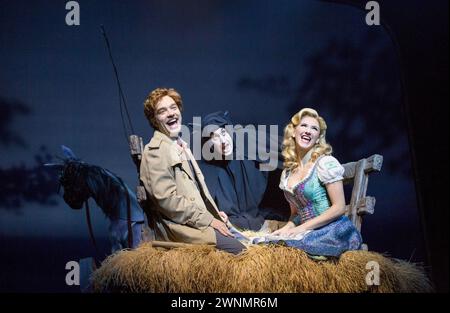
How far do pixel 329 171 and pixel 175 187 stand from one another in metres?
0.85

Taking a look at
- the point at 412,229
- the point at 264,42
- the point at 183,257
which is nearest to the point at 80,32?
the point at 264,42

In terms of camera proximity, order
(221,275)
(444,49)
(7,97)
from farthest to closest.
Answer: (444,49), (7,97), (221,275)

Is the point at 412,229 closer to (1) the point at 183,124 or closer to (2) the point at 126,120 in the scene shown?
(1) the point at 183,124

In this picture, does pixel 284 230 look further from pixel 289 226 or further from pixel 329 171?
pixel 329 171

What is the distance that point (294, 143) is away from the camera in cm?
384

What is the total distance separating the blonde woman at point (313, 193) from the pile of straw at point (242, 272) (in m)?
0.12

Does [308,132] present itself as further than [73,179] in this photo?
No

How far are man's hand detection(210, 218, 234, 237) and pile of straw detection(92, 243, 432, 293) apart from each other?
0.18 m

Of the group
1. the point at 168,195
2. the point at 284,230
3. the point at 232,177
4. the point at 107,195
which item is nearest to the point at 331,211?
the point at 284,230

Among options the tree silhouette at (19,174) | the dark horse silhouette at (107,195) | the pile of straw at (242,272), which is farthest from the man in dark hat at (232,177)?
the tree silhouette at (19,174)

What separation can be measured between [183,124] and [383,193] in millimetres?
1387

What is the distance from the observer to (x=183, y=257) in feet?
10.9

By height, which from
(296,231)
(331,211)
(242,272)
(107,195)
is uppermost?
(107,195)
